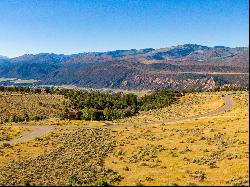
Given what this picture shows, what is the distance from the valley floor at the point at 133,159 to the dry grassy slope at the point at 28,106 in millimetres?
89848

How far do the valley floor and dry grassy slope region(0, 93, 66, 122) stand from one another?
89.8 meters

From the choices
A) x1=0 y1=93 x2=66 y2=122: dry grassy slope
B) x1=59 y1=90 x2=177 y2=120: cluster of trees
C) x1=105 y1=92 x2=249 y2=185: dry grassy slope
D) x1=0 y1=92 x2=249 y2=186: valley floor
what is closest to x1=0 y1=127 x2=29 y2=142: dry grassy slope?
x1=0 y1=92 x2=249 y2=186: valley floor

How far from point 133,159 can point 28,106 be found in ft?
447

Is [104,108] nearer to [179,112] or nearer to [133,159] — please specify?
[179,112]

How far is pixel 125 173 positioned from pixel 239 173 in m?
13.0

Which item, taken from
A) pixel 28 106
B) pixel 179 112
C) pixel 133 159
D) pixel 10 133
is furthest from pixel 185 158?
pixel 28 106

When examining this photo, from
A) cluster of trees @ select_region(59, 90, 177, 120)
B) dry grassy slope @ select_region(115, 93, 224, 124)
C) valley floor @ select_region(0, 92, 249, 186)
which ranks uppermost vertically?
valley floor @ select_region(0, 92, 249, 186)

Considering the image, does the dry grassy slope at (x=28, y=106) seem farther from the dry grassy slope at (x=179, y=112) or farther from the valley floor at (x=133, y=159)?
the valley floor at (x=133, y=159)

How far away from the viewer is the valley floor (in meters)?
38.0

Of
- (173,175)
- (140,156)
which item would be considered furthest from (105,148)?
(173,175)

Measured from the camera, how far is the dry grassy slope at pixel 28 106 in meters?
162

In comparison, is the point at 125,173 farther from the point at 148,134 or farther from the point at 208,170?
the point at 148,134

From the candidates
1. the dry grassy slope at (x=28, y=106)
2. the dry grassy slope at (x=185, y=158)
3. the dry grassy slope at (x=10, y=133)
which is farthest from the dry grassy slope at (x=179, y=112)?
the dry grassy slope at (x=28, y=106)

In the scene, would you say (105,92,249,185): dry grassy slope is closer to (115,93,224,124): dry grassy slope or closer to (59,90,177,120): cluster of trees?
(115,93,224,124): dry grassy slope
